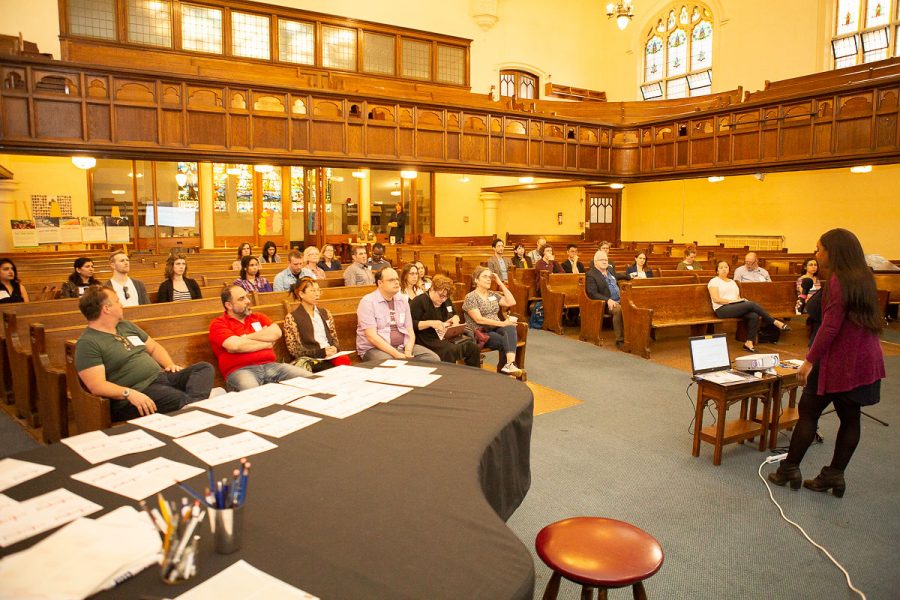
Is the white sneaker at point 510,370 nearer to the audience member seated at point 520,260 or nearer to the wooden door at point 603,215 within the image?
the audience member seated at point 520,260

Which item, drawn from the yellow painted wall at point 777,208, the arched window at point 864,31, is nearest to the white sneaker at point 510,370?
the yellow painted wall at point 777,208

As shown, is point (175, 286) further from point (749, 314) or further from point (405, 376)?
point (749, 314)

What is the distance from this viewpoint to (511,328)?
5.75 meters

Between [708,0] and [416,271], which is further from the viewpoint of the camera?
[708,0]

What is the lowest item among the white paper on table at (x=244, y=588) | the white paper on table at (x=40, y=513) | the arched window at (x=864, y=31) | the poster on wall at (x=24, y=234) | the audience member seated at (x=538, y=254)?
the white paper on table at (x=244, y=588)

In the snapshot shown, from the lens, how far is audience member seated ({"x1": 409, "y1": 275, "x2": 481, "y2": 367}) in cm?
509

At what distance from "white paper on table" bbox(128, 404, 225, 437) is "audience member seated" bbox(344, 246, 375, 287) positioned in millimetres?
4780

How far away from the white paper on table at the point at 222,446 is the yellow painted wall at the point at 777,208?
45.6ft

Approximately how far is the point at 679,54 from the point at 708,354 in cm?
1577

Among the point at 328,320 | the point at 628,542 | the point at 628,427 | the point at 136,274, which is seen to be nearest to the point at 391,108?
the point at 136,274

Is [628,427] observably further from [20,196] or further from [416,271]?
[20,196]

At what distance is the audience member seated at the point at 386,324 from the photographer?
179 inches

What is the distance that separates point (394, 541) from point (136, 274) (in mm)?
7258

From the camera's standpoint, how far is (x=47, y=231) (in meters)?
10.9
